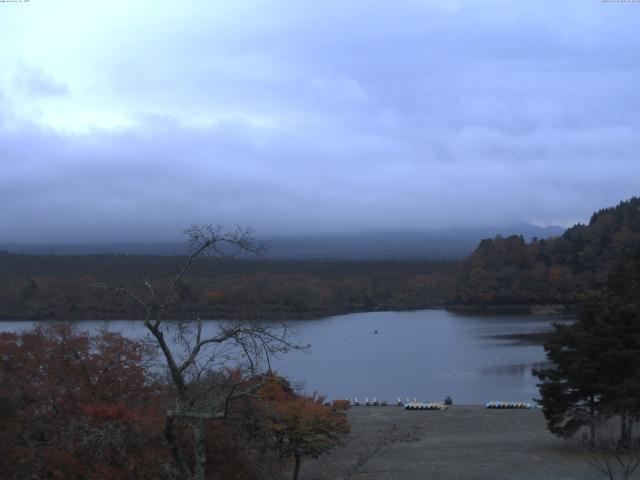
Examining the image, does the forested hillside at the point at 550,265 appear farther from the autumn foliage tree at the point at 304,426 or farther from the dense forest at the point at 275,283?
the autumn foliage tree at the point at 304,426

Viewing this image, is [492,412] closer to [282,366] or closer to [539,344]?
[282,366]

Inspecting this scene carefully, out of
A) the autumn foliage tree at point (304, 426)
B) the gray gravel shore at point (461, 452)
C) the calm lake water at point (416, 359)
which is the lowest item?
Answer: the calm lake water at point (416, 359)

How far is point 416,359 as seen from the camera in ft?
119

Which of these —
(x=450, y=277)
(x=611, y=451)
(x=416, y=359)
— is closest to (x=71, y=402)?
(x=611, y=451)

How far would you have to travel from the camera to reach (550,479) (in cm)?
1173

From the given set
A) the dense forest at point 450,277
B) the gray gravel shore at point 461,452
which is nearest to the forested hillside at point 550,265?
the dense forest at point 450,277

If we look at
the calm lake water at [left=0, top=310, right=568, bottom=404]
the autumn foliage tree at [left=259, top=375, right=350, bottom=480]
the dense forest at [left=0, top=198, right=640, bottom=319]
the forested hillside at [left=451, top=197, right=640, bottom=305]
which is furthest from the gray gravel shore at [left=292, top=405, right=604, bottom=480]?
the forested hillside at [left=451, top=197, right=640, bottom=305]

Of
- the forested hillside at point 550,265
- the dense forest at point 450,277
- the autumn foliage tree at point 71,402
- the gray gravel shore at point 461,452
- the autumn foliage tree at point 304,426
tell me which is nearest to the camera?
the autumn foliage tree at point 71,402

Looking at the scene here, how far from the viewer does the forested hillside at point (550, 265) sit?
206 ft

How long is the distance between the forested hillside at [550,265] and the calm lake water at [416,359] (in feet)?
27.2

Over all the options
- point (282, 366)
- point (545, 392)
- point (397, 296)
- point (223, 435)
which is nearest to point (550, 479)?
point (545, 392)

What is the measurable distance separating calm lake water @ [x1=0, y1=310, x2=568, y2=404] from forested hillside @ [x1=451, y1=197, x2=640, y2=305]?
27.2 feet

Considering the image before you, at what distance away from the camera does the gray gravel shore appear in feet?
40.8

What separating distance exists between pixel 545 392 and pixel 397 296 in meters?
57.1
